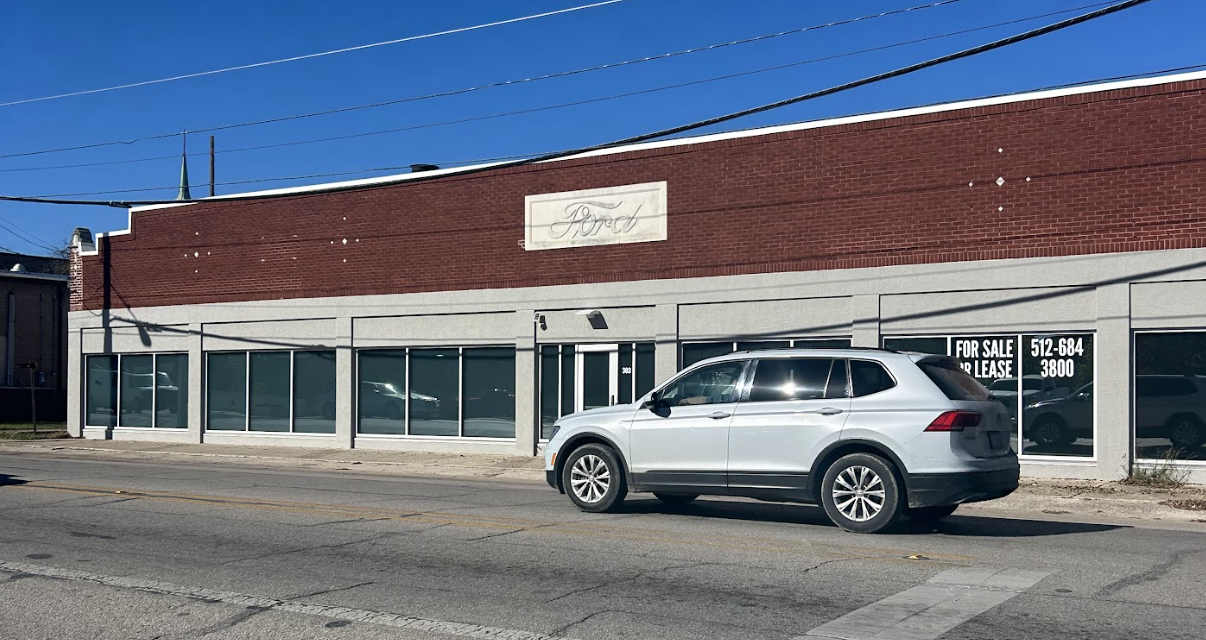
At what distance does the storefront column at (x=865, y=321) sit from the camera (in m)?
19.7

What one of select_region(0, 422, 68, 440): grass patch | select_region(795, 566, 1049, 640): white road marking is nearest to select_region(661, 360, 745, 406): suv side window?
select_region(795, 566, 1049, 640): white road marking

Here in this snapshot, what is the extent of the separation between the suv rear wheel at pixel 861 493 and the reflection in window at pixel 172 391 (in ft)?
72.7

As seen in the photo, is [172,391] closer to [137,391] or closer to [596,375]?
[137,391]

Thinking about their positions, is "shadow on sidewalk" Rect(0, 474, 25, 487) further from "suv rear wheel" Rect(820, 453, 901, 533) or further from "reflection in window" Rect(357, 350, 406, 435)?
"suv rear wheel" Rect(820, 453, 901, 533)

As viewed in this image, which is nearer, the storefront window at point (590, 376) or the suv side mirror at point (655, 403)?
the suv side mirror at point (655, 403)

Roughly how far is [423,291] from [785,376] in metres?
14.4

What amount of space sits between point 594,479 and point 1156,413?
9.46 meters

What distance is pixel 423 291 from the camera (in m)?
25.1

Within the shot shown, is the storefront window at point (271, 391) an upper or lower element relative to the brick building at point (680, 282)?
lower

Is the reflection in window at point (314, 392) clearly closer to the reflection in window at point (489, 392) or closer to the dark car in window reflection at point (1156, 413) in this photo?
the reflection in window at point (489, 392)

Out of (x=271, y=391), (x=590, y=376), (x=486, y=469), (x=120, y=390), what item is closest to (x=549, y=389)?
(x=590, y=376)

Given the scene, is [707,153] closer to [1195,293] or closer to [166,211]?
[1195,293]

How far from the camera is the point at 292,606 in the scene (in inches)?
307

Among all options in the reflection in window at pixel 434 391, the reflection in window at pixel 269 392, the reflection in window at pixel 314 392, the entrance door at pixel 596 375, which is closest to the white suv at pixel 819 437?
the entrance door at pixel 596 375
